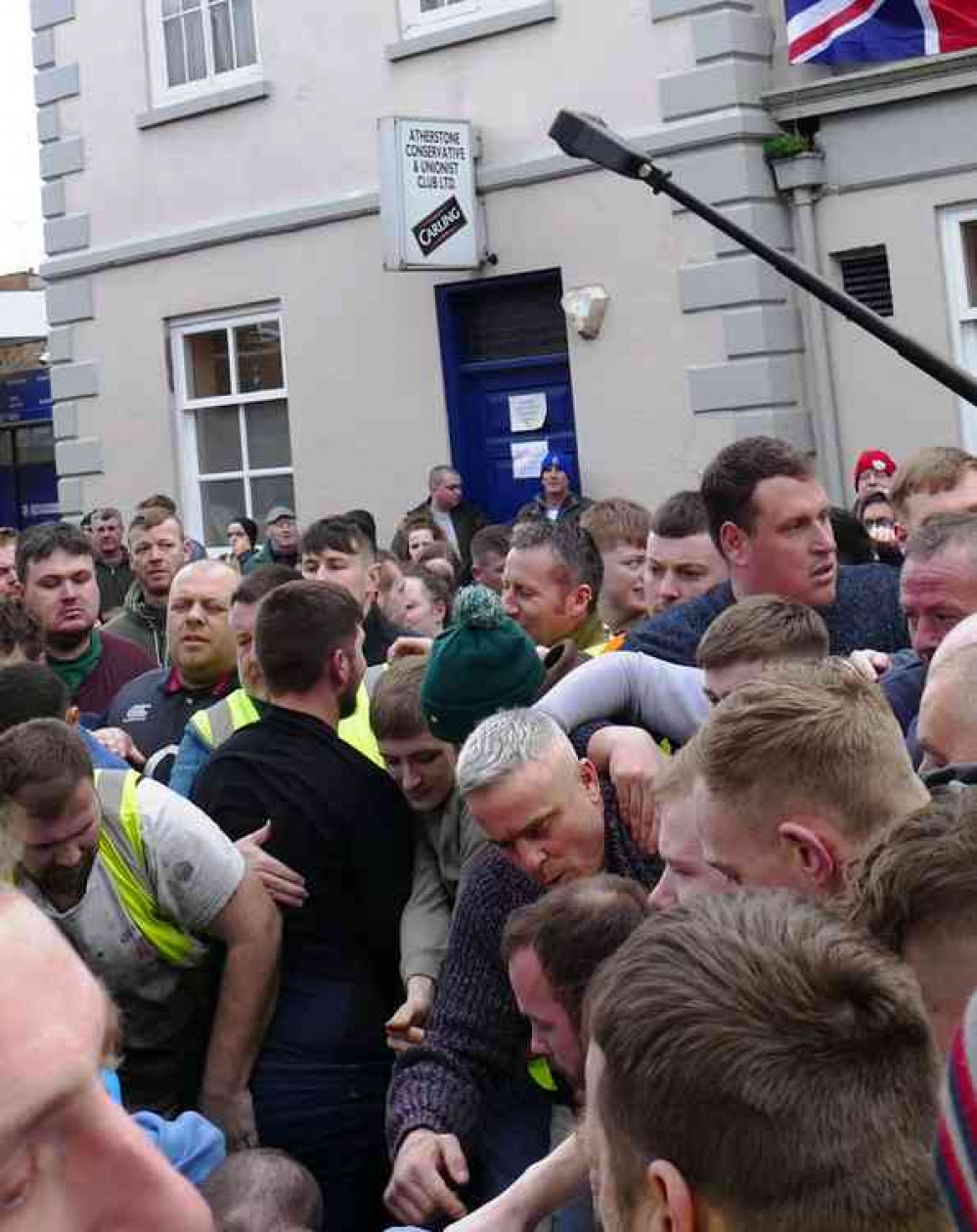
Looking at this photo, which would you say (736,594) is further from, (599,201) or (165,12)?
(165,12)

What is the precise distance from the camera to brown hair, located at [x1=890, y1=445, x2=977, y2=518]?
5.80 metres

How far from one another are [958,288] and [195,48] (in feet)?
21.3

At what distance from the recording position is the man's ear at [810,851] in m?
2.68

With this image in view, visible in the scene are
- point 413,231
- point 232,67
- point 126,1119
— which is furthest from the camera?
point 232,67

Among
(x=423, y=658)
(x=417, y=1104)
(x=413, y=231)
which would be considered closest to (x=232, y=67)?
(x=413, y=231)

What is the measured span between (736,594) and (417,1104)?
1655 mm

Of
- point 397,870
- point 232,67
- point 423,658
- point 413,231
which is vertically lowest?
point 397,870

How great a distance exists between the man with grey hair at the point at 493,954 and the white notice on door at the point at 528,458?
31.5 feet

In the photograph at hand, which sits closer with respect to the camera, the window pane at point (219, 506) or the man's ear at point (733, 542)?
the man's ear at point (733, 542)

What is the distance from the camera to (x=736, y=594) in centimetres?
492

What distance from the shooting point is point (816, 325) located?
12.2 metres

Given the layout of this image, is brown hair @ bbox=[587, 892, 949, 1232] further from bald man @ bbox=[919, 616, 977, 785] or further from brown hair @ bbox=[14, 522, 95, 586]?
brown hair @ bbox=[14, 522, 95, 586]

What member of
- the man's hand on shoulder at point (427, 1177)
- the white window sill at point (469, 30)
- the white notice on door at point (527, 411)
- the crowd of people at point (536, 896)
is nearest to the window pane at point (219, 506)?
the white notice on door at point (527, 411)

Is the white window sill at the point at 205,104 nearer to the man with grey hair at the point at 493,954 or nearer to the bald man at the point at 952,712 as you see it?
the man with grey hair at the point at 493,954
